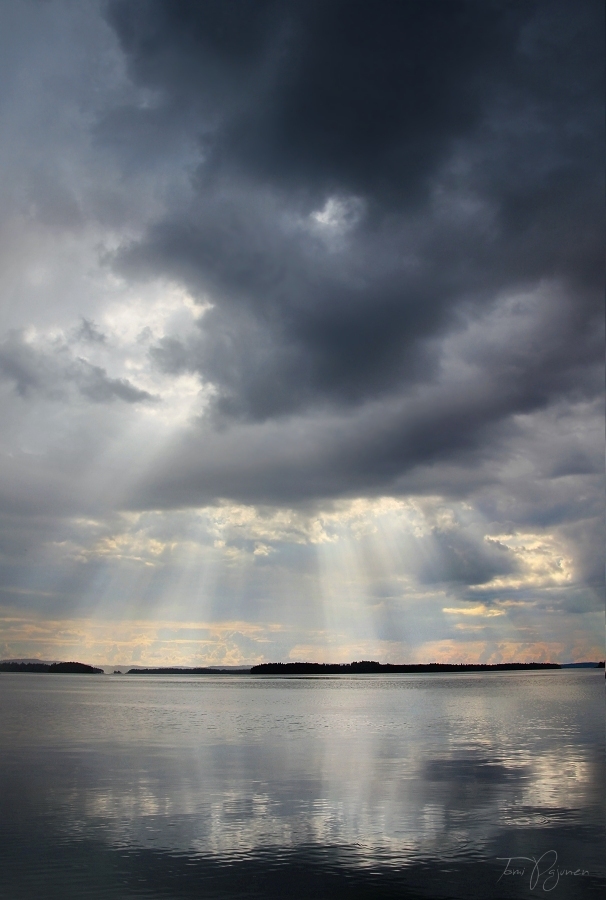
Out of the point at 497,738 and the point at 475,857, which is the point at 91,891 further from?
the point at 497,738

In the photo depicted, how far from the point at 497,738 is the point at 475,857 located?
39.7 meters

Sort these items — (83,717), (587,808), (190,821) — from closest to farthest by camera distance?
(190,821)
(587,808)
(83,717)

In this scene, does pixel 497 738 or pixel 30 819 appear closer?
pixel 30 819

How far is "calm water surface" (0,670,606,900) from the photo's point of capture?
22016 mm

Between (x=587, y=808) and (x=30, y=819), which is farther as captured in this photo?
(x=587, y=808)

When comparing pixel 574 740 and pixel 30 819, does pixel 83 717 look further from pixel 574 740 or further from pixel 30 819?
pixel 30 819

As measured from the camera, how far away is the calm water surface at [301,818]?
2202 centimetres

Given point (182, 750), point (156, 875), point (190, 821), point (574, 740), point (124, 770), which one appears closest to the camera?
point (156, 875)

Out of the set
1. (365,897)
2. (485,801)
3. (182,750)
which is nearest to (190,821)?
(365,897)

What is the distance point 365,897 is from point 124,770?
2576 cm

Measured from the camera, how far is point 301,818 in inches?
1187

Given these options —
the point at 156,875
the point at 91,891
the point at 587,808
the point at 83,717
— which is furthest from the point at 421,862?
the point at 83,717

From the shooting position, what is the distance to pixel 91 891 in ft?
68.5

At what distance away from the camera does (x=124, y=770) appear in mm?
42438
